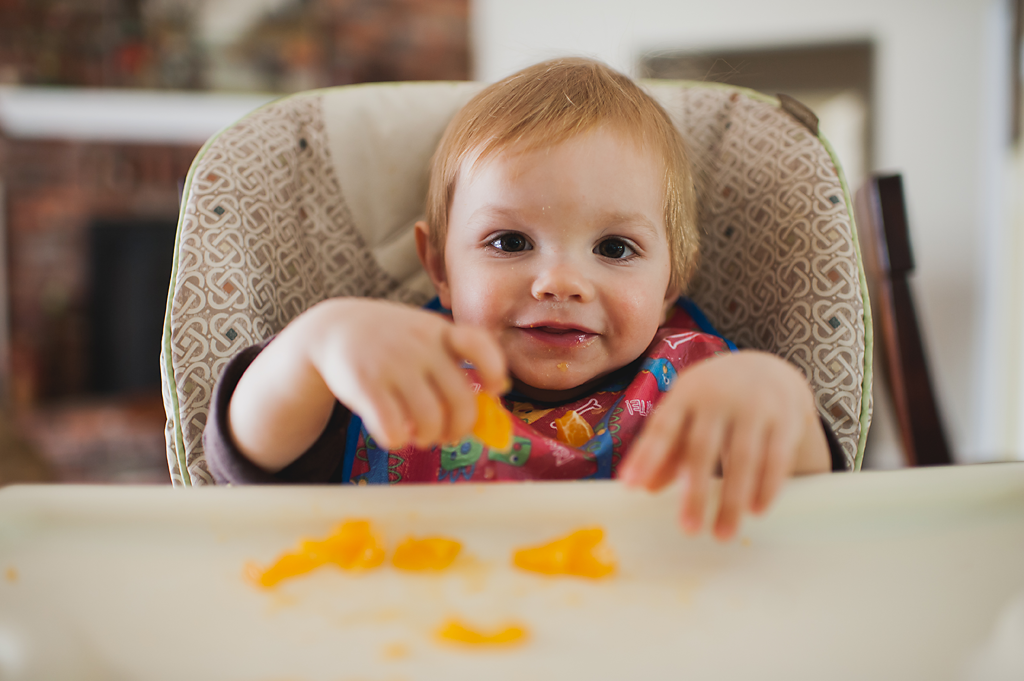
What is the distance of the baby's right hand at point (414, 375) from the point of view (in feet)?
1.42

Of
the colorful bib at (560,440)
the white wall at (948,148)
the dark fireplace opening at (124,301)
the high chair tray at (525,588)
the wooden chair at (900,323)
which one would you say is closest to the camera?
the high chair tray at (525,588)

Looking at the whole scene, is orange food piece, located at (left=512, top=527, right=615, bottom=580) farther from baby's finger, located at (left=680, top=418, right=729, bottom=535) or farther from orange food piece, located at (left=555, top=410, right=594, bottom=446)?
orange food piece, located at (left=555, top=410, right=594, bottom=446)

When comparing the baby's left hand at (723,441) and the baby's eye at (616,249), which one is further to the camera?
the baby's eye at (616,249)

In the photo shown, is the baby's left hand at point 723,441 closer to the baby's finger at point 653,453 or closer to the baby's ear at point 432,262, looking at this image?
the baby's finger at point 653,453

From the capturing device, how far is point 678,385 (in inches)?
17.9

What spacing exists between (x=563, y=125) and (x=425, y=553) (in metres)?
0.45

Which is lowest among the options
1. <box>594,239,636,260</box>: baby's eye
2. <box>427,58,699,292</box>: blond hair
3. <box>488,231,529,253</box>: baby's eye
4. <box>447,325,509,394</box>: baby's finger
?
<box>447,325,509,394</box>: baby's finger

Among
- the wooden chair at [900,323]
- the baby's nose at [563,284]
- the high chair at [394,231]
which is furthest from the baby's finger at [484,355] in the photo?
the wooden chair at [900,323]

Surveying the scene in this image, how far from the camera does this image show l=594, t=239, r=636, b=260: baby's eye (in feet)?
2.37

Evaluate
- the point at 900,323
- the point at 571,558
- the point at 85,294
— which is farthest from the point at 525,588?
the point at 85,294

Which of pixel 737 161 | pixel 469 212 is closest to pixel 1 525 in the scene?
pixel 469 212

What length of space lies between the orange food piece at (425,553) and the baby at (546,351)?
0.06 metres

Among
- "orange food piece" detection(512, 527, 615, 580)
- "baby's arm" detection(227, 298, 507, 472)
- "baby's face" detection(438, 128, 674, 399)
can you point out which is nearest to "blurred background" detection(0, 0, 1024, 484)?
"baby's face" detection(438, 128, 674, 399)

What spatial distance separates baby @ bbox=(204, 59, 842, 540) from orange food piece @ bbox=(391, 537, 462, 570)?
0.06 m
